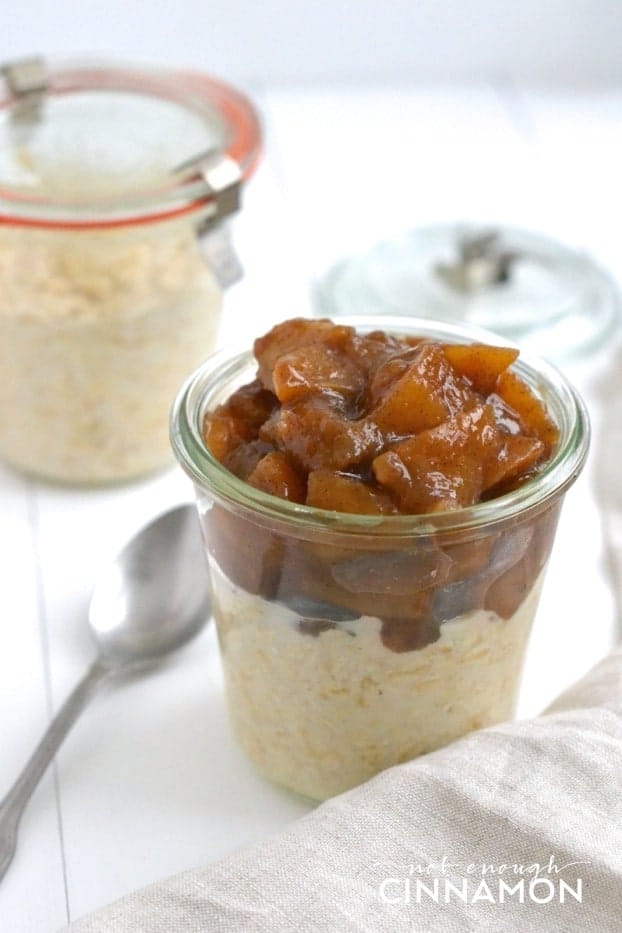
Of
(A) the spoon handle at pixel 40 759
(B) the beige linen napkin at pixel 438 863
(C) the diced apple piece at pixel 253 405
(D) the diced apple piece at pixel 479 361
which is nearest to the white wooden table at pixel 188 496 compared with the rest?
(A) the spoon handle at pixel 40 759

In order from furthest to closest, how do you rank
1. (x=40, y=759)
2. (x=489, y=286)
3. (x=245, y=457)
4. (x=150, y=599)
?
(x=489, y=286)
(x=150, y=599)
(x=40, y=759)
(x=245, y=457)

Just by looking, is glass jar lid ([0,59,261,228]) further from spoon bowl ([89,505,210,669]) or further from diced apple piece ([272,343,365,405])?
diced apple piece ([272,343,365,405])

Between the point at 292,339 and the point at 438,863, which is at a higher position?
the point at 292,339

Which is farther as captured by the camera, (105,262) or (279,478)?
(105,262)

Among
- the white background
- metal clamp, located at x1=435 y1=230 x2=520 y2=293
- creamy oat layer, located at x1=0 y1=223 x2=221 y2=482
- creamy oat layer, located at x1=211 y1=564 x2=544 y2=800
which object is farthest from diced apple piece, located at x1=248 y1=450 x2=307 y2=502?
the white background

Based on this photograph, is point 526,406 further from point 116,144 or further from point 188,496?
point 116,144

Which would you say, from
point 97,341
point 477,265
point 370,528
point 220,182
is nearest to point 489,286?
point 477,265

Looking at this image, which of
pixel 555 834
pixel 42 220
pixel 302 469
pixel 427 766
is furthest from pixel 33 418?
pixel 555 834
